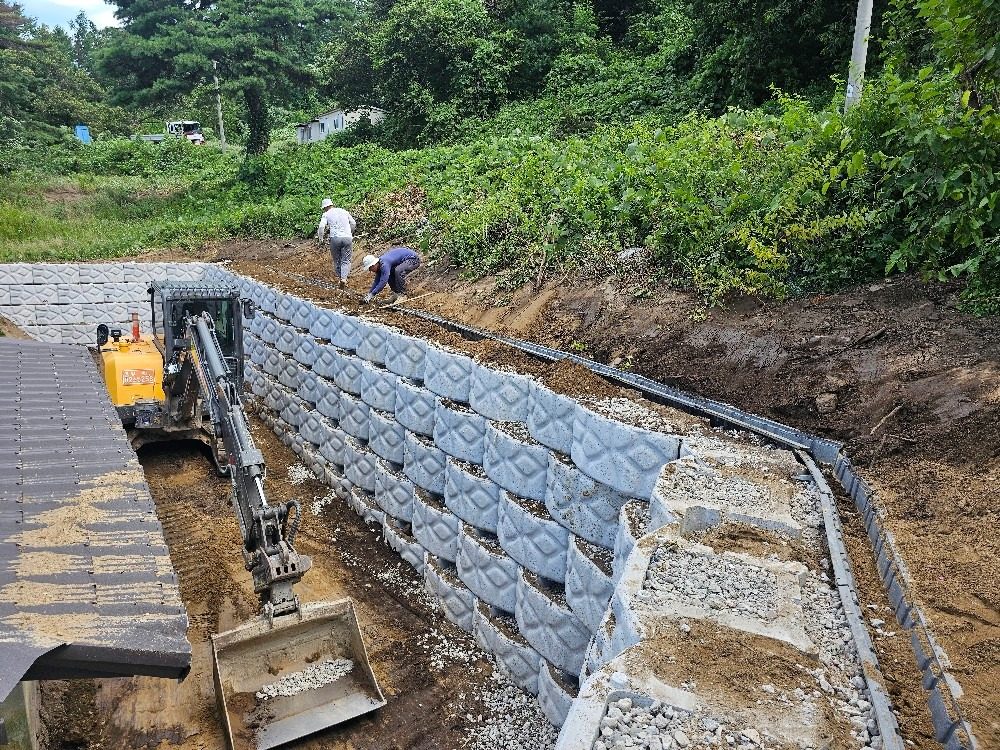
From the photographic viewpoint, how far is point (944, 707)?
2.60 metres

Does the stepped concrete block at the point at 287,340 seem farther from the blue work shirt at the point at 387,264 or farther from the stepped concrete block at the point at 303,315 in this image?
the blue work shirt at the point at 387,264

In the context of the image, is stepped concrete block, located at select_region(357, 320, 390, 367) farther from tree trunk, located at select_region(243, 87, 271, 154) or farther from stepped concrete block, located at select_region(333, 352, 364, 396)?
tree trunk, located at select_region(243, 87, 271, 154)

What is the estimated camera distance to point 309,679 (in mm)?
5773

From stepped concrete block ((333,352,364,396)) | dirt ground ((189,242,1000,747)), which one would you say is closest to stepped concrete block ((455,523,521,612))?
dirt ground ((189,242,1000,747))

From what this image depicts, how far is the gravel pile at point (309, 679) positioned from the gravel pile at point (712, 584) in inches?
135

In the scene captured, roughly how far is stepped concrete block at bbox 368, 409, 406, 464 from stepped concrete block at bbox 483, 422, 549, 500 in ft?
6.18

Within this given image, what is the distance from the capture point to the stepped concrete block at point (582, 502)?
495cm

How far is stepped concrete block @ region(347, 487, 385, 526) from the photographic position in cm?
860

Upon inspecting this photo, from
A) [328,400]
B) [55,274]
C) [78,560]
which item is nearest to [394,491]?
[328,400]

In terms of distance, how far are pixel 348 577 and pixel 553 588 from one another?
10.3 ft

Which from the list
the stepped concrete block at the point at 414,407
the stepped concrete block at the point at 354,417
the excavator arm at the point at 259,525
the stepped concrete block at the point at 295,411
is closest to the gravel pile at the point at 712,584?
the excavator arm at the point at 259,525

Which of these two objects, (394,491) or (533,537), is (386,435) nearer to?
(394,491)

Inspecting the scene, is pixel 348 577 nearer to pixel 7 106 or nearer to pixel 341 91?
pixel 341 91

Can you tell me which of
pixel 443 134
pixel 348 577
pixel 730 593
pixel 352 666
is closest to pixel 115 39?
pixel 443 134
